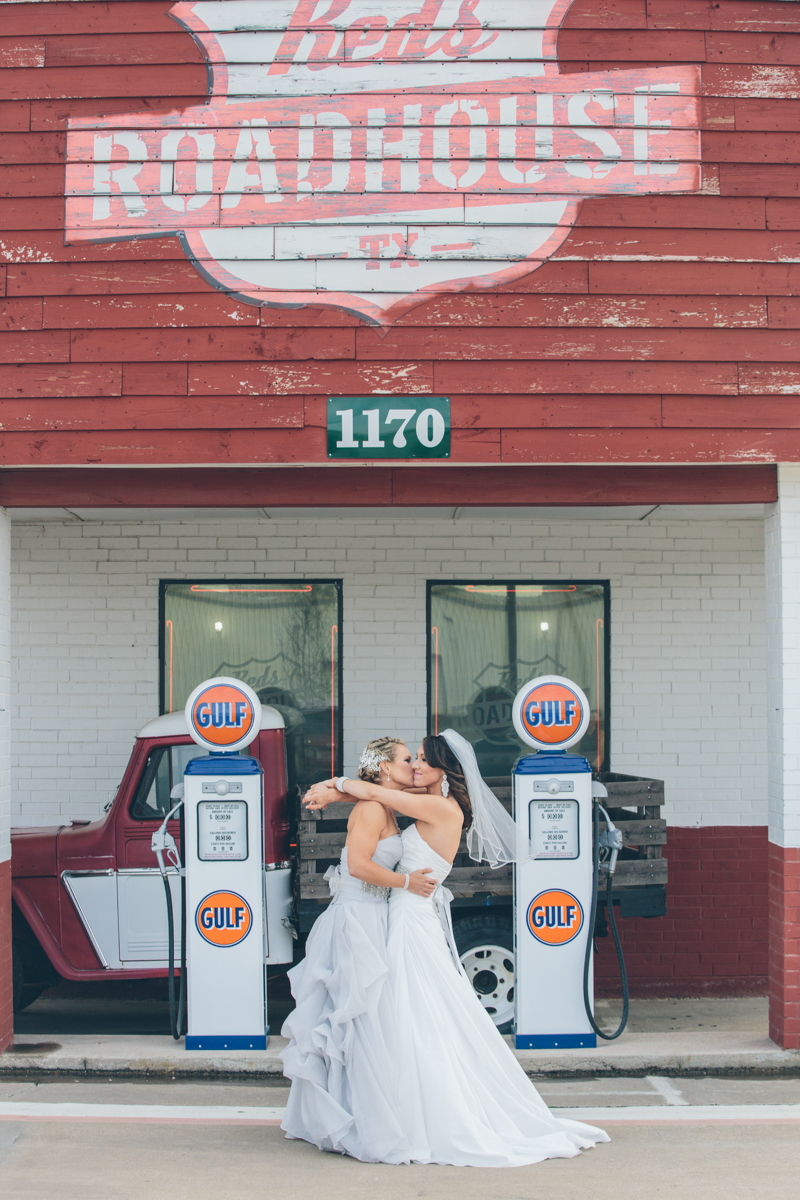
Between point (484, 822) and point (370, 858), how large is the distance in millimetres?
746

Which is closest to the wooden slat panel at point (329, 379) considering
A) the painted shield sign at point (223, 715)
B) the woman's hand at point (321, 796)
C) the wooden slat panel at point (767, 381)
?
the painted shield sign at point (223, 715)

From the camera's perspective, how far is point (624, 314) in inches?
233

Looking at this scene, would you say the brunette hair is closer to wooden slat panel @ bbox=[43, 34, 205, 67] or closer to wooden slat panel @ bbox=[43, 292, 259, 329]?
wooden slat panel @ bbox=[43, 292, 259, 329]

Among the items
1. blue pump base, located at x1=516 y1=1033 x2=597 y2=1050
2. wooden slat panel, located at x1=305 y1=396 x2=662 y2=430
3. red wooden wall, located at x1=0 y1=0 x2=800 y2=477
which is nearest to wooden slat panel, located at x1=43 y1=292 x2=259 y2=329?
red wooden wall, located at x1=0 y1=0 x2=800 y2=477

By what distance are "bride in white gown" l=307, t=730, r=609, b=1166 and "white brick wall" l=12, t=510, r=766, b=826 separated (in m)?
2.84

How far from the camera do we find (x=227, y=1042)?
580 centimetres

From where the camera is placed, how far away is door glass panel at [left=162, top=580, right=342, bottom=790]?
7879mm

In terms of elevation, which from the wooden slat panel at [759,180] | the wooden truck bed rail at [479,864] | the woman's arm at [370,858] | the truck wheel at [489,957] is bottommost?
the truck wheel at [489,957]

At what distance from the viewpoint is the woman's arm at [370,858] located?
4.82 meters

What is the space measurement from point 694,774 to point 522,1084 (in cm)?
365

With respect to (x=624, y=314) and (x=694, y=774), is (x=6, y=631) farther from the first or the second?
(x=694, y=774)

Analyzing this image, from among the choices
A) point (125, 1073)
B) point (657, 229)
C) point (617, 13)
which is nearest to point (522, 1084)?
point (125, 1073)

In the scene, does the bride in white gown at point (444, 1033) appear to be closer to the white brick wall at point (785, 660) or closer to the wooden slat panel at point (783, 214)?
the white brick wall at point (785, 660)

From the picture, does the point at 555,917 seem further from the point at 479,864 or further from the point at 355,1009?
the point at 355,1009
